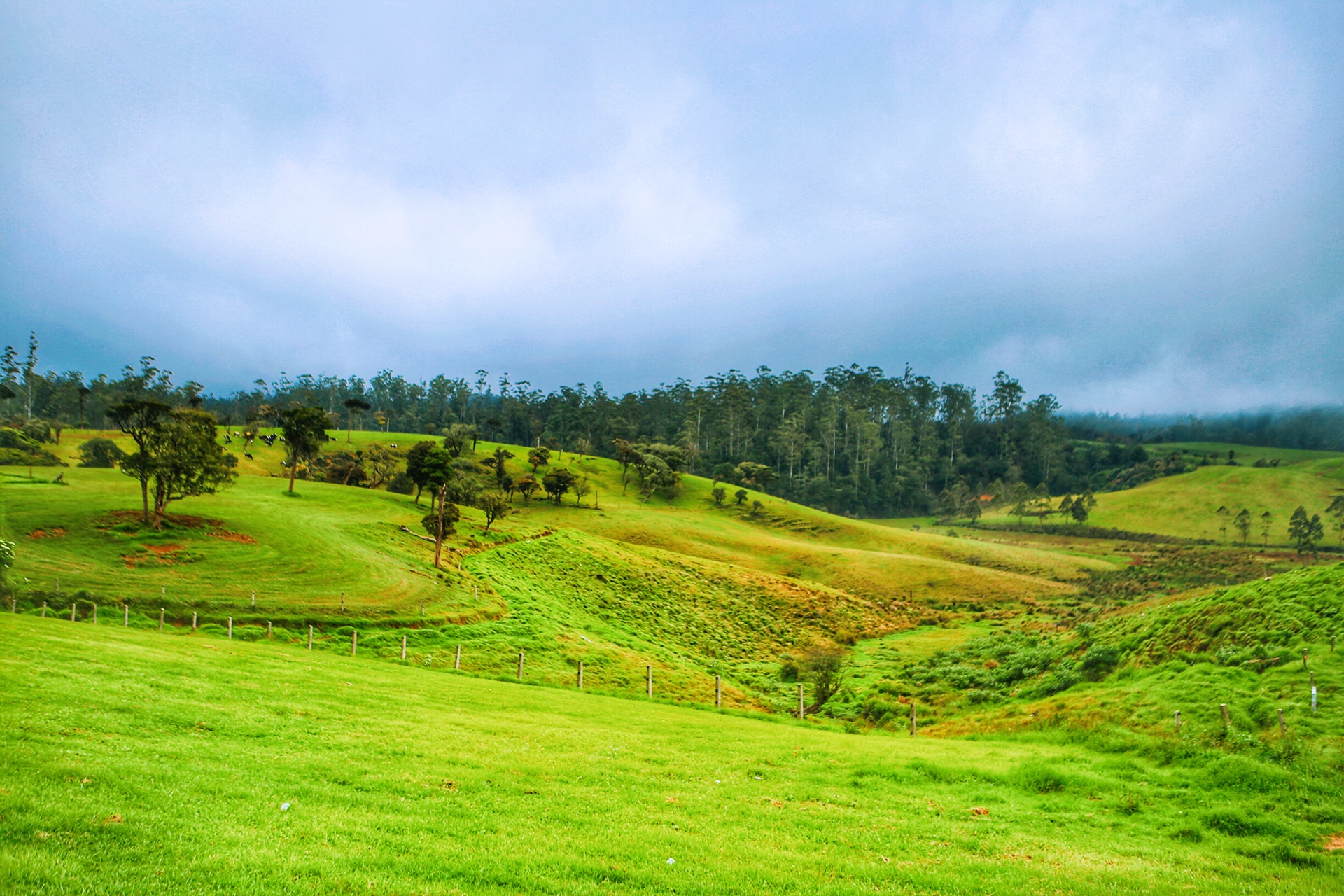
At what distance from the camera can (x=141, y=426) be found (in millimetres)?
44125

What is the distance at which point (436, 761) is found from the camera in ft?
41.1

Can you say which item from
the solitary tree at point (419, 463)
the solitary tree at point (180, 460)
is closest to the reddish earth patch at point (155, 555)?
the solitary tree at point (180, 460)

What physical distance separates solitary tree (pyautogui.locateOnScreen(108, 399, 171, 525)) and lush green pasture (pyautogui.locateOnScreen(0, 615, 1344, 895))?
3026cm

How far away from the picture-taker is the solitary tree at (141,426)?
42.4 meters

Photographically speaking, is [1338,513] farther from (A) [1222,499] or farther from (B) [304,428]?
(B) [304,428]

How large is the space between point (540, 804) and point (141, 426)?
1977 inches

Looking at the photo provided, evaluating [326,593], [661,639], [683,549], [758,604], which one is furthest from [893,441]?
[326,593]

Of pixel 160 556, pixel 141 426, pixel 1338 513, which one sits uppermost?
pixel 141 426

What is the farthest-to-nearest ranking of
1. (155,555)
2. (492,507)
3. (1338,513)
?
(1338,513) → (492,507) → (155,555)

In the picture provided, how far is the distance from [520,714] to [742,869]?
13.6 metres

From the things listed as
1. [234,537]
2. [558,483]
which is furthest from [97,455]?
[558,483]

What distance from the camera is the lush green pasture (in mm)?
7133

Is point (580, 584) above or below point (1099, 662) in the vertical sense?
below

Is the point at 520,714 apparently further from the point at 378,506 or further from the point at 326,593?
the point at 378,506
